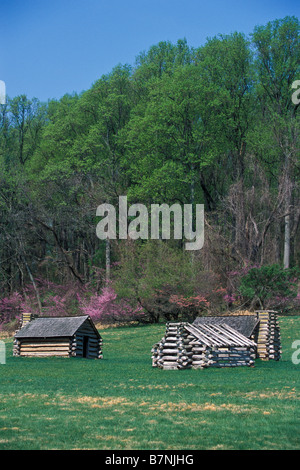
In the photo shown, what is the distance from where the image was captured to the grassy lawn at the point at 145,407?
977cm

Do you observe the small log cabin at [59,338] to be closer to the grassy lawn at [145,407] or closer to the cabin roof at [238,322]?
the grassy lawn at [145,407]

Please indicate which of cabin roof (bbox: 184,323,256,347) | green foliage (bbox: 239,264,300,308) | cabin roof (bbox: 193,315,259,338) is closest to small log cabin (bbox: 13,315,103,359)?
cabin roof (bbox: 193,315,259,338)

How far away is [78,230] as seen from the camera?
183ft

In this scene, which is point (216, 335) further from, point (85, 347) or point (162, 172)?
point (162, 172)

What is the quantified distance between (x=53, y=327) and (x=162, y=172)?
2852cm

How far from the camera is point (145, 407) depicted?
13.1 meters

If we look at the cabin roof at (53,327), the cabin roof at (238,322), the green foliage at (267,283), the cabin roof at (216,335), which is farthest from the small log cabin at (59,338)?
the green foliage at (267,283)

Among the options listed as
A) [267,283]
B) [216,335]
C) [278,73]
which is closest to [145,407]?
[216,335]

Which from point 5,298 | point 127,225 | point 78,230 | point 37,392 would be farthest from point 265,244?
point 37,392

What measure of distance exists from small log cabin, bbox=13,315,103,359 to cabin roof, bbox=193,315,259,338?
4521 millimetres

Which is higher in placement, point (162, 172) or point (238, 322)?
point (162, 172)

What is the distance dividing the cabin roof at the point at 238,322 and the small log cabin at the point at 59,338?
4.52m

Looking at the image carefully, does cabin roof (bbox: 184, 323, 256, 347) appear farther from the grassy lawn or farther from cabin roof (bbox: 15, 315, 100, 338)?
cabin roof (bbox: 15, 315, 100, 338)

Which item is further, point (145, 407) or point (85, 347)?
point (85, 347)
